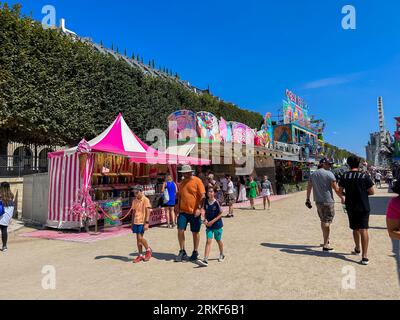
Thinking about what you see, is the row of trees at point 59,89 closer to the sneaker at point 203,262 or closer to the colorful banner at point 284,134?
the sneaker at point 203,262

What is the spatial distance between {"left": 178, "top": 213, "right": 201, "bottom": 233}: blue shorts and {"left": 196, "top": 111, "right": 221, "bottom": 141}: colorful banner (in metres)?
11.7

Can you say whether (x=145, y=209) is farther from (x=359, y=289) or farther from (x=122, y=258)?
(x=359, y=289)

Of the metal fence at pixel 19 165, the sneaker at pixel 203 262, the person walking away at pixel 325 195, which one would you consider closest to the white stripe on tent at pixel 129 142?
the metal fence at pixel 19 165

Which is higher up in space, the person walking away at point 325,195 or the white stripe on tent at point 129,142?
the white stripe on tent at point 129,142

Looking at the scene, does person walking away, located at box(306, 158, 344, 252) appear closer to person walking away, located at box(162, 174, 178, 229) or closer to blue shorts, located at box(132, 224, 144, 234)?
blue shorts, located at box(132, 224, 144, 234)

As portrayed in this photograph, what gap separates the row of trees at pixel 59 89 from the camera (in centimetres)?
1303

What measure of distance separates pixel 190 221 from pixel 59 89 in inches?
462

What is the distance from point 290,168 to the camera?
88.8 feet

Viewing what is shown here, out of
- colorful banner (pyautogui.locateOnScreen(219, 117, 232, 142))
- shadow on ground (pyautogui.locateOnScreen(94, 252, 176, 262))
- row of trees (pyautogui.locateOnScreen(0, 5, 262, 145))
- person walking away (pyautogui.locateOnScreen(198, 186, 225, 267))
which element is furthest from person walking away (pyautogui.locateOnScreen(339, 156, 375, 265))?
colorful banner (pyautogui.locateOnScreen(219, 117, 232, 142))

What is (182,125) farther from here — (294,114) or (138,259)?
(294,114)

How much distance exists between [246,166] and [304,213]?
27.3ft

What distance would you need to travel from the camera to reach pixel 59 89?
582 inches

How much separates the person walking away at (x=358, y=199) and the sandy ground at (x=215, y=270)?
1.56 feet
